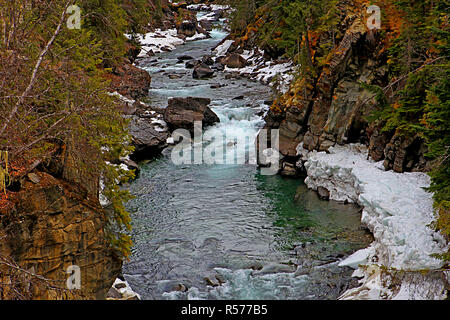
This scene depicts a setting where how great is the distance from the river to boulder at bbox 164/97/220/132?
3009mm

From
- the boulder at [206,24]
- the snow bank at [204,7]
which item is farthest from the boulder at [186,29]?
the snow bank at [204,7]

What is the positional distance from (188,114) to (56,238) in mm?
18884

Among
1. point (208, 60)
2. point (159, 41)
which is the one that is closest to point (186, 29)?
point (159, 41)

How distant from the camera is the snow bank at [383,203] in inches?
485

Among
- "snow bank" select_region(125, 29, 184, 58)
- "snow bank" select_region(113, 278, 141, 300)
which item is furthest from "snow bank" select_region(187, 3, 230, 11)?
"snow bank" select_region(113, 278, 141, 300)

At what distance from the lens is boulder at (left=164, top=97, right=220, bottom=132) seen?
27188mm

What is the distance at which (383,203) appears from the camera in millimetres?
15391

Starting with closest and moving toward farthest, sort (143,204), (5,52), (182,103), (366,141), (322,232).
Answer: (5,52) → (322,232) → (143,204) → (366,141) → (182,103)

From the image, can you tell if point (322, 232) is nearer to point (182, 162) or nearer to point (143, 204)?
point (143, 204)

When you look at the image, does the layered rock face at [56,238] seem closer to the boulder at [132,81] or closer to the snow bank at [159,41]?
the boulder at [132,81]

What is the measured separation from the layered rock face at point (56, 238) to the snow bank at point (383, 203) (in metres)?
7.40
